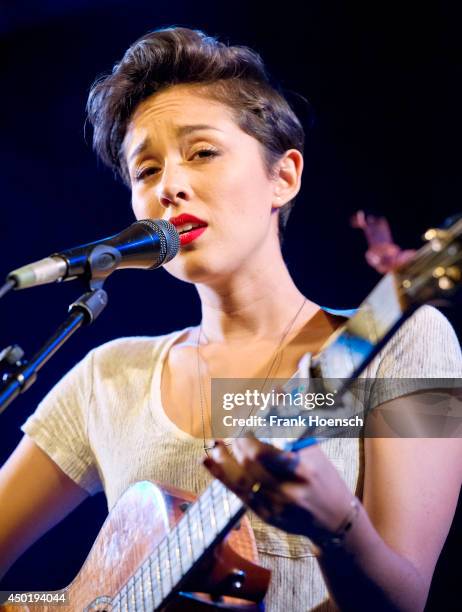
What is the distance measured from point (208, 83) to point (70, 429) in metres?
0.97

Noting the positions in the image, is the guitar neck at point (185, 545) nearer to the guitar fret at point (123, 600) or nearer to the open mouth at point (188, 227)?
the guitar fret at point (123, 600)

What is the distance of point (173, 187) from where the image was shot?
60.2 inches

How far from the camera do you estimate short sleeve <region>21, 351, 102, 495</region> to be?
5.90ft

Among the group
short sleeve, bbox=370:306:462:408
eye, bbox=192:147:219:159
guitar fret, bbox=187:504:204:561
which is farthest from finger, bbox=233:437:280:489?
eye, bbox=192:147:219:159

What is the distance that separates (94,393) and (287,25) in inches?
52.0

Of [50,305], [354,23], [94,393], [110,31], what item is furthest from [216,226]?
[110,31]

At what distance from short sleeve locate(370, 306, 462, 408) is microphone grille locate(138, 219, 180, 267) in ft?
1.59

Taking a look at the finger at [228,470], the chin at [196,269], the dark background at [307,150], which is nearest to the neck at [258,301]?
the chin at [196,269]

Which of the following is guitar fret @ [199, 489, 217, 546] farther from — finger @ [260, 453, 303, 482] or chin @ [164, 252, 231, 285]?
chin @ [164, 252, 231, 285]

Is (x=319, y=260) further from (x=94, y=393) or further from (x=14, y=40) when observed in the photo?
(x=14, y=40)

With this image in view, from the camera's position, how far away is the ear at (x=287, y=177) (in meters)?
1.72

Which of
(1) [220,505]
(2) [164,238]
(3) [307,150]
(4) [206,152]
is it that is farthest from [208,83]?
(1) [220,505]

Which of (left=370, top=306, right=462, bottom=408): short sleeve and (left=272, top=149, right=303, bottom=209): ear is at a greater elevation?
(left=272, top=149, right=303, bottom=209): ear

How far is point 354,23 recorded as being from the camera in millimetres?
2088
